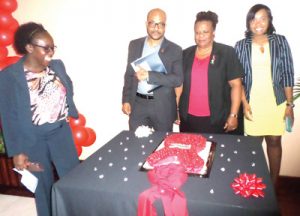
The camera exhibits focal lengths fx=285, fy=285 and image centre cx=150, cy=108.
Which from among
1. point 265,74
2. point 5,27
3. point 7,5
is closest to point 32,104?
point 5,27

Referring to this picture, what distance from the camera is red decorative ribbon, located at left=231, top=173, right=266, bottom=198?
118cm

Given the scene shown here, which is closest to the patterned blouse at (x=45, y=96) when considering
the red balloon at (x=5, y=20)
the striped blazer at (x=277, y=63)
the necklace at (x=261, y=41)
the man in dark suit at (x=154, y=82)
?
the man in dark suit at (x=154, y=82)

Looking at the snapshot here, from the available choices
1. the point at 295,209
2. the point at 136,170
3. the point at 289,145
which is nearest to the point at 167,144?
the point at 136,170

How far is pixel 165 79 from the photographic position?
2256mm

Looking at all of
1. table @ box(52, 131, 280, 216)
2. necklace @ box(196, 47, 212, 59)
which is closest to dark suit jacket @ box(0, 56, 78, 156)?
table @ box(52, 131, 280, 216)

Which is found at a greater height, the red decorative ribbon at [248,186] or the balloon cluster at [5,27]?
the balloon cluster at [5,27]

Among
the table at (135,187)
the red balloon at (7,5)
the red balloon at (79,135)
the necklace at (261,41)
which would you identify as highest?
the red balloon at (7,5)

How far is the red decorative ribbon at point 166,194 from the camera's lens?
1.16m

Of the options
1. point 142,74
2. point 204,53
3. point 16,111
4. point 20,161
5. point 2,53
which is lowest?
point 20,161

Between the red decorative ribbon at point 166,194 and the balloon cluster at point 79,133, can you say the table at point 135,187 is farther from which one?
the balloon cluster at point 79,133

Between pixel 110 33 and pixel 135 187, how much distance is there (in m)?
2.23

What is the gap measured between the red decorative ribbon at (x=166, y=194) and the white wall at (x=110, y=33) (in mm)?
Result: 1914

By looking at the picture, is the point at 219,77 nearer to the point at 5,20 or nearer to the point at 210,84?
the point at 210,84

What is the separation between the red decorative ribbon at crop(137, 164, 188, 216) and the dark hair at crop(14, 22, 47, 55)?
3.90 feet
